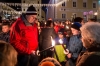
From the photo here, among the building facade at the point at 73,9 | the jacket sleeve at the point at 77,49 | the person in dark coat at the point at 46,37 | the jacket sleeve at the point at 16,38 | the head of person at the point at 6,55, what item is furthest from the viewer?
the building facade at the point at 73,9

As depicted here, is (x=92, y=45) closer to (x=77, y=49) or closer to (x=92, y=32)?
(x=92, y=32)

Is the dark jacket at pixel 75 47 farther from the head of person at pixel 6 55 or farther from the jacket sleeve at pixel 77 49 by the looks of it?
the head of person at pixel 6 55

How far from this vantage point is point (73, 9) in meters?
64.4

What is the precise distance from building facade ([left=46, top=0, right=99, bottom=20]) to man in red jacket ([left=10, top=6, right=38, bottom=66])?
5415cm

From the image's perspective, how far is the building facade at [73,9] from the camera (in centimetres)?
6131

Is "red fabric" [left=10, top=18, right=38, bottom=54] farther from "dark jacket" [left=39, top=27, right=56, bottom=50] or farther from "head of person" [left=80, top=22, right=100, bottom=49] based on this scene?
"head of person" [left=80, top=22, right=100, bottom=49]

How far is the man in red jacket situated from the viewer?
5.95 metres

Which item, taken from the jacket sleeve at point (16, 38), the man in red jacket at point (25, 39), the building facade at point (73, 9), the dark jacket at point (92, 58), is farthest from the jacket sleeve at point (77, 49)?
the building facade at point (73, 9)

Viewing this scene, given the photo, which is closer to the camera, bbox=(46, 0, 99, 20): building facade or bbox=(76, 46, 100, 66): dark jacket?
bbox=(76, 46, 100, 66): dark jacket

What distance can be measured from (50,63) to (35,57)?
1.83 metres

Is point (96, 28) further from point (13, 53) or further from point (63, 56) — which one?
point (63, 56)

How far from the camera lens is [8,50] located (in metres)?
2.22

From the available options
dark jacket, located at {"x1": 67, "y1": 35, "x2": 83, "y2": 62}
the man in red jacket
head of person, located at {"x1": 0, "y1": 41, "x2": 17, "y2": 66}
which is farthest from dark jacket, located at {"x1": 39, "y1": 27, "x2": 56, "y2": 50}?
head of person, located at {"x1": 0, "y1": 41, "x2": 17, "y2": 66}

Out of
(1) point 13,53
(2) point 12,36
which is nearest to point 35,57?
(2) point 12,36
